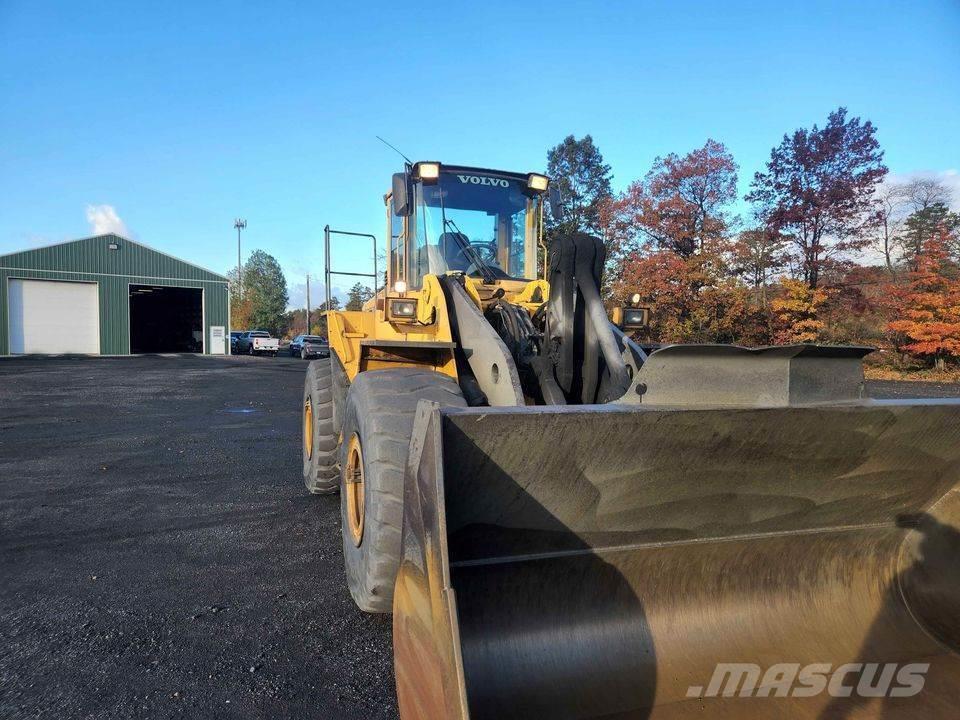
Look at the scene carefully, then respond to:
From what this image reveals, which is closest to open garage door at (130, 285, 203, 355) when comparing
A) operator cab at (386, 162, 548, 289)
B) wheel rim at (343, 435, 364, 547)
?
operator cab at (386, 162, 548, 289)

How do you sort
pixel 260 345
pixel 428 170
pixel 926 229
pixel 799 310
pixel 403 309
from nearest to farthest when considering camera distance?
pixel 403 309 < pixel 428 170 < pixel 799 310 < pixel 926 229 < pixel 260 345

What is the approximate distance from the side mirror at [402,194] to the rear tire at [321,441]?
186cm

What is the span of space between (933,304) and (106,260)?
133 ft

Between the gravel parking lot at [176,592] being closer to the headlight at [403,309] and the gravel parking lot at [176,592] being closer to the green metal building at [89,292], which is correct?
the headlight at [403,309]

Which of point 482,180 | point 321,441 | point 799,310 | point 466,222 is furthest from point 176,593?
point 799,310

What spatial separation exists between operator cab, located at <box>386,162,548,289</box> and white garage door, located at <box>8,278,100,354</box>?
36.7 meters

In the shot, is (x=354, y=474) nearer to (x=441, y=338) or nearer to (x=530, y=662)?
(x=441, y=338)

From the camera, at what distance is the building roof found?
33750 mm

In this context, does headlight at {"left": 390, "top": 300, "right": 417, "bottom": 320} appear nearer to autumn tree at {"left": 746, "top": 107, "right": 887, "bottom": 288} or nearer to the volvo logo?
the volvo logo

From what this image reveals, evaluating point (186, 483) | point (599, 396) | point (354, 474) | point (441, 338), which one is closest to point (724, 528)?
point (599, 396)

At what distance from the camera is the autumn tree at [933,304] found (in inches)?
870

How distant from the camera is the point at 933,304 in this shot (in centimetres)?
2244

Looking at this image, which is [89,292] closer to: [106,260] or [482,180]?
[106,260]

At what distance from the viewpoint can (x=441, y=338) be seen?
13.3 feet
